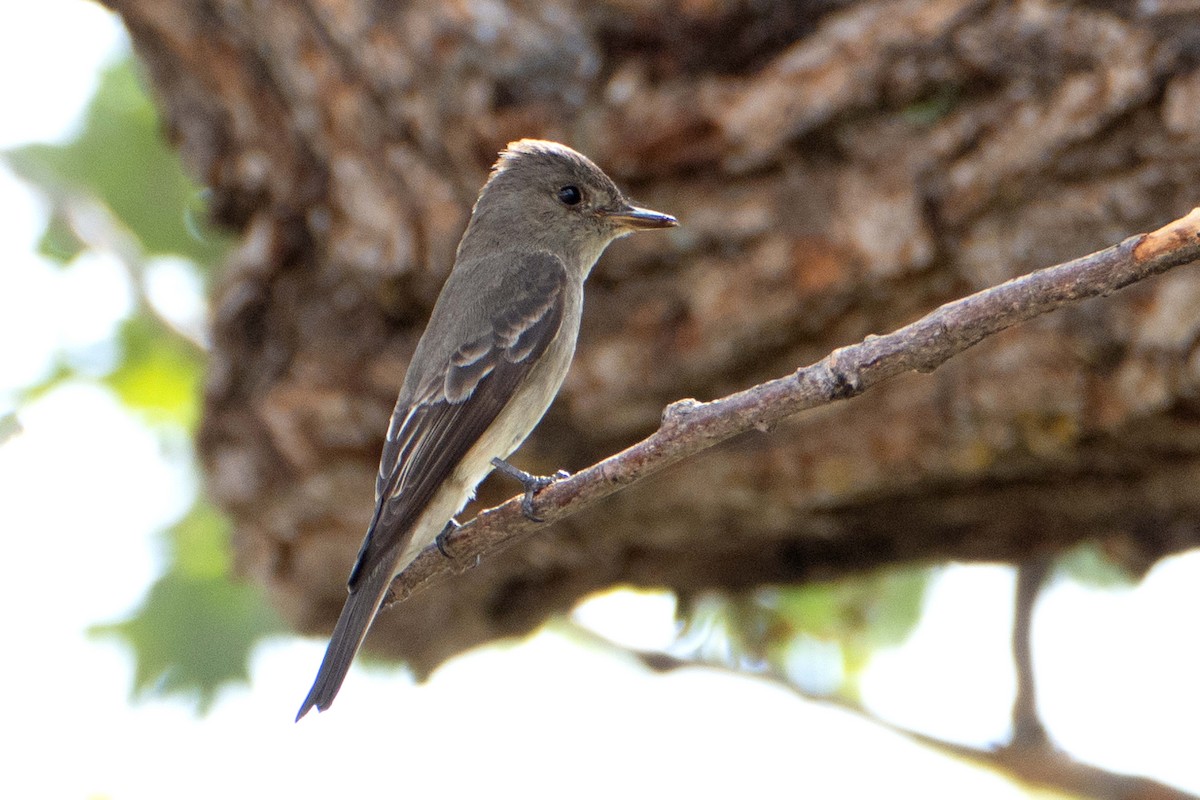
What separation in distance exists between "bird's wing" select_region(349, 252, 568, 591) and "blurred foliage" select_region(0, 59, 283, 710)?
7.08 ft

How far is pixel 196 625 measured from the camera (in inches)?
267

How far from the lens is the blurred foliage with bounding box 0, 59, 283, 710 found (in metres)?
6.62

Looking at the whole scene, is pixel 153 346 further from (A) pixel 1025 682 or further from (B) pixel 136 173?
(A) pixel 1025 682

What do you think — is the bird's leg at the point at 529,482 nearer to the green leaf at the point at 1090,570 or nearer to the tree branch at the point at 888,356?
the tree branch at the point at 888,356

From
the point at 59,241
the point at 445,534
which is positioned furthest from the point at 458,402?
the point at 59,241

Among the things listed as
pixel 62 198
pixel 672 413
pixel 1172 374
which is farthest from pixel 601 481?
pixel 62 198

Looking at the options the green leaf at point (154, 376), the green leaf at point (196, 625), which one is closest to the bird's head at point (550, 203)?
the green leaf at point (196, 625)

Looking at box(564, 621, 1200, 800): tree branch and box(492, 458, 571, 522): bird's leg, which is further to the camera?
box(564, 621, 1200, 800): tree branch

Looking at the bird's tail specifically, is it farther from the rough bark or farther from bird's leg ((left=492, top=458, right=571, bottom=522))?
the rough bark

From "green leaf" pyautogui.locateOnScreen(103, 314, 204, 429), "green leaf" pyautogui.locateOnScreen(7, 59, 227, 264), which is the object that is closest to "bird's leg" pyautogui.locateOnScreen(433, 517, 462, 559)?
"green leaf" pyautogui.locateOnScreen(103, 314, 204, 429)

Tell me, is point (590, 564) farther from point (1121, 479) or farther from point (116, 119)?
point (116, 119)

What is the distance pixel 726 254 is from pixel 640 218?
0.35 metres

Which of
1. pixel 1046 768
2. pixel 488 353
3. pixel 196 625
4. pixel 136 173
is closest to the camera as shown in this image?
pixel 1046 768

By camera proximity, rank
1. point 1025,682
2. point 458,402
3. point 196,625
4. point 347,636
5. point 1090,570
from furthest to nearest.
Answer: point 196,625 < point 1090,570 < point 458,402 < point 1025,682 < point 347,636
